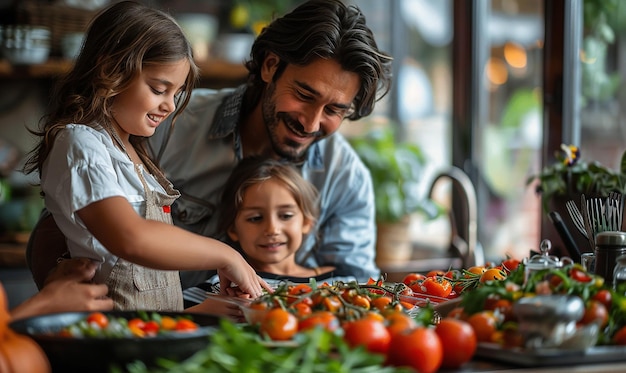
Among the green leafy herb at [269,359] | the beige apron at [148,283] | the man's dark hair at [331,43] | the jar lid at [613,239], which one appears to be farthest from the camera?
the man's dark hair at [331,43]

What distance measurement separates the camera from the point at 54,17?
449 centimetres

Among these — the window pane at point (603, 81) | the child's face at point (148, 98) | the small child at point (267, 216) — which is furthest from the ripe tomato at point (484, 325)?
the window pane at point (603, 81)

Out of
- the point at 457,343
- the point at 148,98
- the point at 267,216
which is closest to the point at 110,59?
the point at 148,98

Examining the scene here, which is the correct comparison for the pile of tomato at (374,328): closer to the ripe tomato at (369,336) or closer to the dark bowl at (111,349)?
the ripe tomato at (369,336)

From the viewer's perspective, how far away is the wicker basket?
4465 millimetres

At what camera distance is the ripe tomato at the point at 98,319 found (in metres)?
1.51

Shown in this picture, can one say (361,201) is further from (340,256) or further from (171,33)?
(171,33)

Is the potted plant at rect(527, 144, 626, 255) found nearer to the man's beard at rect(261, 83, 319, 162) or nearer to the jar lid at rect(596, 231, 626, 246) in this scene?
the jar lid at rect(596, 231, 626, 246)

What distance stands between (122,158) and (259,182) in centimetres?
78

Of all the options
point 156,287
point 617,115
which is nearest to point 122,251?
point 156,287

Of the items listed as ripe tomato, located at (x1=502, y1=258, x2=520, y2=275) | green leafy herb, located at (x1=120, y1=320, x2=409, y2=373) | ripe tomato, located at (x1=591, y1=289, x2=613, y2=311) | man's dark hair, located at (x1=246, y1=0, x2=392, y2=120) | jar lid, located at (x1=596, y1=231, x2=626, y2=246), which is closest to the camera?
green leafy herb, located at (x1=120, y1=320, x2=409, y2=373)

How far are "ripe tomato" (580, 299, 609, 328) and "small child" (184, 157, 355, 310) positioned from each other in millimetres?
1203

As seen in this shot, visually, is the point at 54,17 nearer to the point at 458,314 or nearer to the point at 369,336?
the point at 458,314

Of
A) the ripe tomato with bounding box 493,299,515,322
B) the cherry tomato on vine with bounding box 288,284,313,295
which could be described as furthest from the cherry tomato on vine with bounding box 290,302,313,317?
the ripe tomato with bounding box 493,299,515,322
